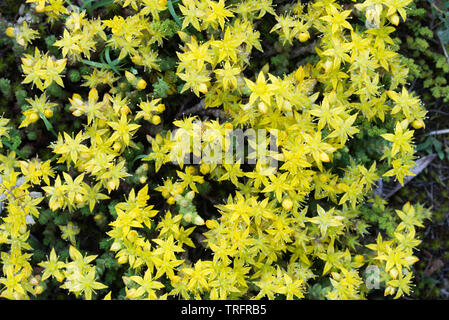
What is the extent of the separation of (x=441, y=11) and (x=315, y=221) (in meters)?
2.02

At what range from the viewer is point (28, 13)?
2986mm

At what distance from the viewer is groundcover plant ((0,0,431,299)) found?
259 centimetres

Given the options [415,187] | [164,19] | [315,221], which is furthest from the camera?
[415,187]

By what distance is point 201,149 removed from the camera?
8.55 feet

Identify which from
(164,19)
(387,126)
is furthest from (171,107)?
(387,126)

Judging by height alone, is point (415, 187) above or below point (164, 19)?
below

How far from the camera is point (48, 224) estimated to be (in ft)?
9.62

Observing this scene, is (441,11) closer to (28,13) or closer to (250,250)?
(250,250)

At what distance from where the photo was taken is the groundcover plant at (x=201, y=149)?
102 inches

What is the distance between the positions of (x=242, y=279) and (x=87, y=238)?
1.23 m

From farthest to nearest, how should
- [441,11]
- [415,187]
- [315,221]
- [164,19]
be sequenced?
[415,187], [441,11], [164,19], [315,221]

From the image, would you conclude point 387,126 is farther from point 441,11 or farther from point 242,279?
point 242,279

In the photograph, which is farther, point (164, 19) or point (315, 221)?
point (164, 19)
